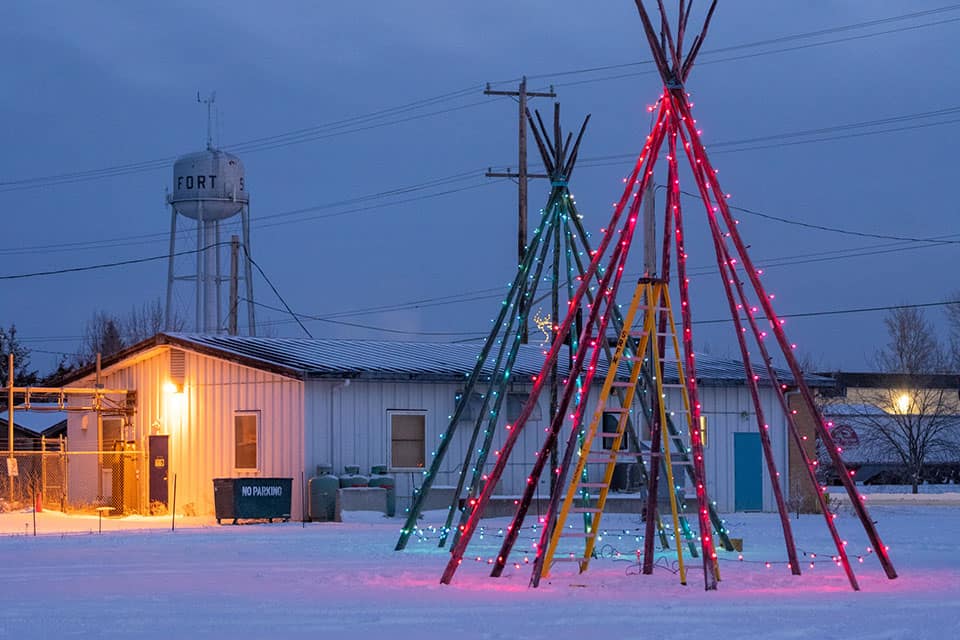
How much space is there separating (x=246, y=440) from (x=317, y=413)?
2028mm

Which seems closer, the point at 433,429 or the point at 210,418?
the point at 433,429

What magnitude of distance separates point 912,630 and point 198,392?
69.4 feet

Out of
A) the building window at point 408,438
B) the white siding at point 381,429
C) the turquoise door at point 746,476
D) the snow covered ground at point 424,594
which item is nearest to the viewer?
the snow covered ground at point 424,594

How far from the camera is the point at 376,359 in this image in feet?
102

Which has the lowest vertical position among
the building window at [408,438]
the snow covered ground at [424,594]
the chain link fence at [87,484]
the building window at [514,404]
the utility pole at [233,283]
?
the snow covered ground at [424,594]

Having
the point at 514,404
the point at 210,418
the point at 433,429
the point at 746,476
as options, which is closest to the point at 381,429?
the point at 433,429

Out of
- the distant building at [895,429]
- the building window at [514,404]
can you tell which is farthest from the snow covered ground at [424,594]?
the distant building at [895,429]

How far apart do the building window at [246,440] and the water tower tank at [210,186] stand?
21.7m

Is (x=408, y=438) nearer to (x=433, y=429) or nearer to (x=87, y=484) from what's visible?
(x=433, y=429)

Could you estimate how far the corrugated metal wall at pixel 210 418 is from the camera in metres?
28.9

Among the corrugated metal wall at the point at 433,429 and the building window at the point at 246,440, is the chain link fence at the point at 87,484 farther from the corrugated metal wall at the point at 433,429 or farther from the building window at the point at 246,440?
the corrugated metal wall at the point at 433,429

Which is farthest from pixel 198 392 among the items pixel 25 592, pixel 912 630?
pixel 912 630

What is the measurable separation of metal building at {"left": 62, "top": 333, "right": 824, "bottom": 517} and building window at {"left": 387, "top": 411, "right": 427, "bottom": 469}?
0.06 feet

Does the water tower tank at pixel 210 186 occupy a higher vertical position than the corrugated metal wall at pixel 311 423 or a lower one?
higher
